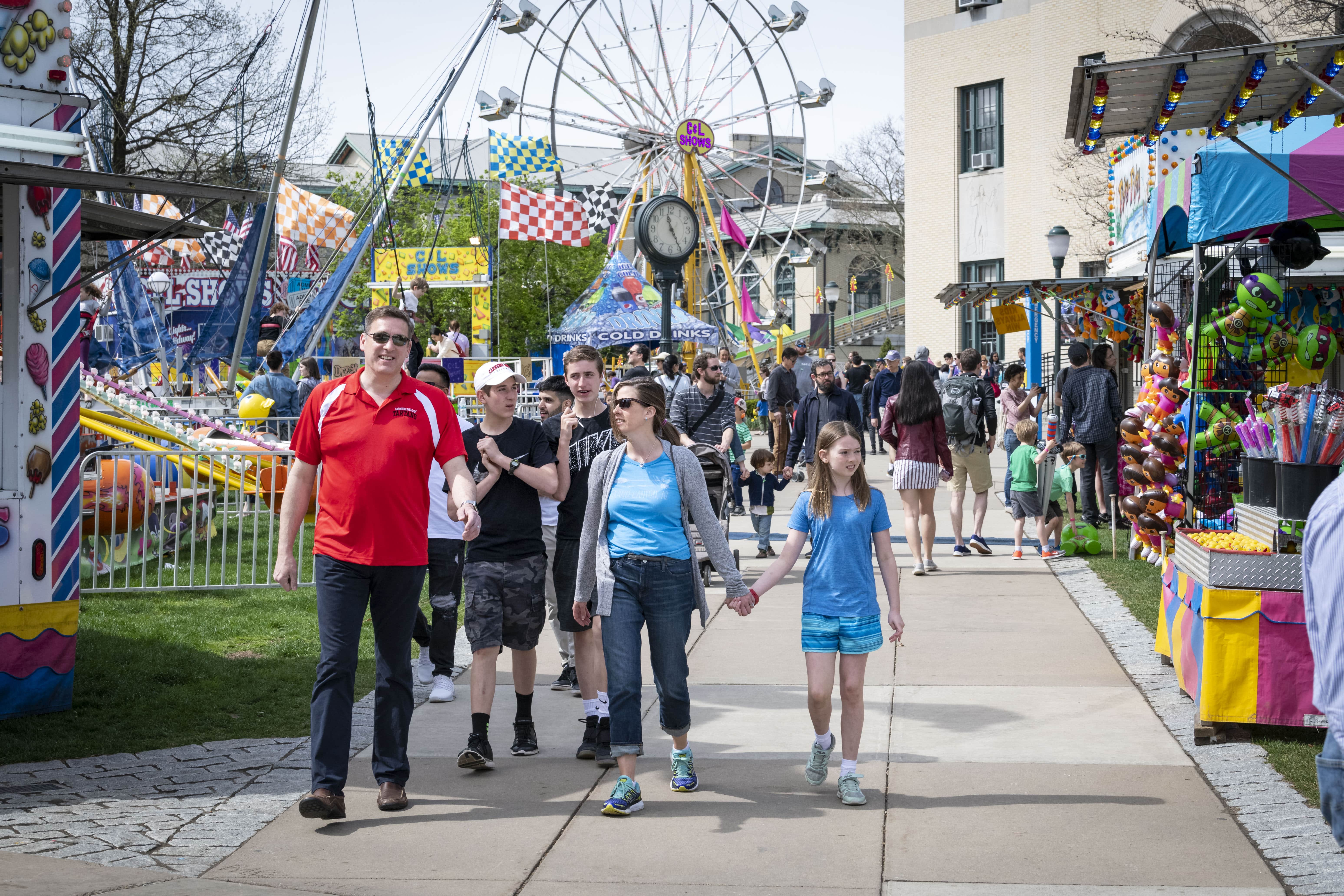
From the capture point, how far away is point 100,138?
2573cm

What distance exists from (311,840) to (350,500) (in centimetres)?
126

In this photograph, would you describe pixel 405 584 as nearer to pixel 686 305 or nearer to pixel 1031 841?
pixel 1031 841

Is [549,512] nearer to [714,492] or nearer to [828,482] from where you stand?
[828,482]

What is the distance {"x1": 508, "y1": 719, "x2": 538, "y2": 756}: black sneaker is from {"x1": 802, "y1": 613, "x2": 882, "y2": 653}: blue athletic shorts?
4.90 ft

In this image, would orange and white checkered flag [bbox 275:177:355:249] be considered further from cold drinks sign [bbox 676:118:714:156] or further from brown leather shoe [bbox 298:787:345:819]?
brown leather shoe [bbox 298:787:345:819]

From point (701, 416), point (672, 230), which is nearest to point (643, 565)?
point (701, 416)

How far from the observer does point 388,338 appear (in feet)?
17.1

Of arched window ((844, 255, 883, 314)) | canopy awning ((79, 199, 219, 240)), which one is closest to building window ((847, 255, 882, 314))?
arched window ((844, 255, 883, 314))

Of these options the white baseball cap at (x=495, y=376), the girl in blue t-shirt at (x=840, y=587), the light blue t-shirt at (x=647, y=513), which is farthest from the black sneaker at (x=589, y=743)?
the white baseball cap at (x=495, y=376)

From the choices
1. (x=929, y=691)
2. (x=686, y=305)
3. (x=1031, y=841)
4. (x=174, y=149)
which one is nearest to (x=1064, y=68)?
(x=686, y=305)

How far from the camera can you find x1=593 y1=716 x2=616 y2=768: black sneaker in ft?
19.3

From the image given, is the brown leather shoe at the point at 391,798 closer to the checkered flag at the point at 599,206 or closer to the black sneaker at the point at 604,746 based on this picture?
the black sneaker at the point at 604,746

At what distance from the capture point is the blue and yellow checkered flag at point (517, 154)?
37.8m

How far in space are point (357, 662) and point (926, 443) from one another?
266 inches
